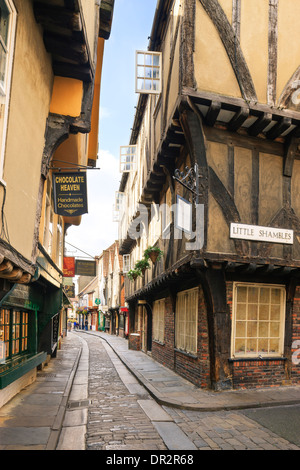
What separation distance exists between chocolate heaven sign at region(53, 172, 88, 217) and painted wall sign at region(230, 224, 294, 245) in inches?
137

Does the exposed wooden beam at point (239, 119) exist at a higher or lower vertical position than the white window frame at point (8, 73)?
higher

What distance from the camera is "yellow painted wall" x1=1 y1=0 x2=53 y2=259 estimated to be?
4639 mm

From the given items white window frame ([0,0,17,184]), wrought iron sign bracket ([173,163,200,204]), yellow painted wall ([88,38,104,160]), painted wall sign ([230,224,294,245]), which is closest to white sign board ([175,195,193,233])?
wrought iron sign bracket ([173,163,200,204])

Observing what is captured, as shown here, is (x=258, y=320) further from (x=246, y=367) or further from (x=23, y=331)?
(x=23, y=331)

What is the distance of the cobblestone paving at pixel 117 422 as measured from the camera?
535cm

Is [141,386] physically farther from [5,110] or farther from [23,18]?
[23,18]

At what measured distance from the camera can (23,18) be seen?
481cm

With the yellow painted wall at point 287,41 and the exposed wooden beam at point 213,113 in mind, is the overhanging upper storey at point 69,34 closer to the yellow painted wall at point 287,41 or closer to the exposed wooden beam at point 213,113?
the exposed wooden beam at point 213,113

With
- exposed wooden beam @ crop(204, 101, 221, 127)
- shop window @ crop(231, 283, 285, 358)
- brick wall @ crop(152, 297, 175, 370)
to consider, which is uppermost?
exposed wooden beam @ crop(204, 101, 221, 127)

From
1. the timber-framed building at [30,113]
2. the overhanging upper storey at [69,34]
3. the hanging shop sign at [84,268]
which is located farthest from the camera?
the hanging shop sign at [84,268]

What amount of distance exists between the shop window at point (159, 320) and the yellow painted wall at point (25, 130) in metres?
8.88

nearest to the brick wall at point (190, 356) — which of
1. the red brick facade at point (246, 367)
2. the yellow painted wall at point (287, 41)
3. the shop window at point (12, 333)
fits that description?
the red brick facade at point (246, 367)

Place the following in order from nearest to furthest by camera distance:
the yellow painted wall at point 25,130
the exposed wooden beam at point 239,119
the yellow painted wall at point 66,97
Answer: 1. the yellow painted wall at point 25,130
2. the yellow painted wall at point 66,97
3. the exposed wooden beam at point 239,119

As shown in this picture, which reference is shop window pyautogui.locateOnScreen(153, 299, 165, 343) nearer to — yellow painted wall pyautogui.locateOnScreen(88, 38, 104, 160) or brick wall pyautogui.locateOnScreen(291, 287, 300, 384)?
brick wall pyautogui.locateOnScreen(291, 287, 300, 384)
